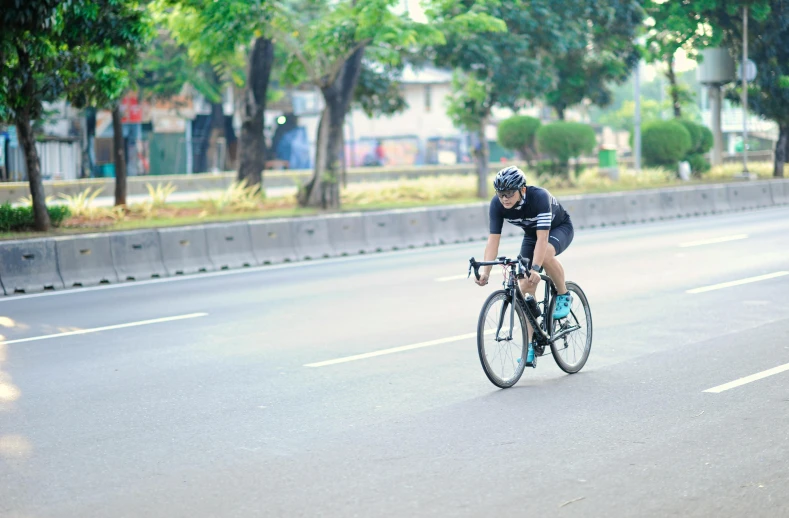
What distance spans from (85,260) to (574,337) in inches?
374

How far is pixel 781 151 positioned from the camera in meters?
40.7

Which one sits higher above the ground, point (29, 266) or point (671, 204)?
point (671, 204)

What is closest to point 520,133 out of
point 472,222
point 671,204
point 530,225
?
point 671,204

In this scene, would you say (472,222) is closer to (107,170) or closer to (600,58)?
(600,58)

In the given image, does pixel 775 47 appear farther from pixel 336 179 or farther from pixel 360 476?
pixel 360 476

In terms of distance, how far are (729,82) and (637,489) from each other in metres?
38.8

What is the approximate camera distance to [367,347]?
34.2 ft

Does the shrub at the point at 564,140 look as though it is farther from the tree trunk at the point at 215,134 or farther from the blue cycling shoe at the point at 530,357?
the blue cycling shoe at the point at 530,357

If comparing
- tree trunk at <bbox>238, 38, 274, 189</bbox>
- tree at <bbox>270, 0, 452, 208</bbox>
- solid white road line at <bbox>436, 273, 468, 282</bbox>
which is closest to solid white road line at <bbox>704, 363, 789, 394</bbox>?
solid white road line at <bbox>436, 273, 468, 282</bbox>

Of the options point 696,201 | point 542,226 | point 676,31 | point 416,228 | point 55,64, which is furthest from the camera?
point 676,31

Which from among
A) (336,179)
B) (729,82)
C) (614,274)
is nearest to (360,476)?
(614,274)

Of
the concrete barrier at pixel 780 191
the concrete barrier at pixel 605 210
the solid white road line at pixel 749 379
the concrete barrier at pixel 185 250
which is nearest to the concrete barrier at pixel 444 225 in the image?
the concrete barrier at pixel 605 210

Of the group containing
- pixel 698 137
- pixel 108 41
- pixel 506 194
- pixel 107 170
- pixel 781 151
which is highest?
pixel 108 41

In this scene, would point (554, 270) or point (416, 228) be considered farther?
point (416, 228)
